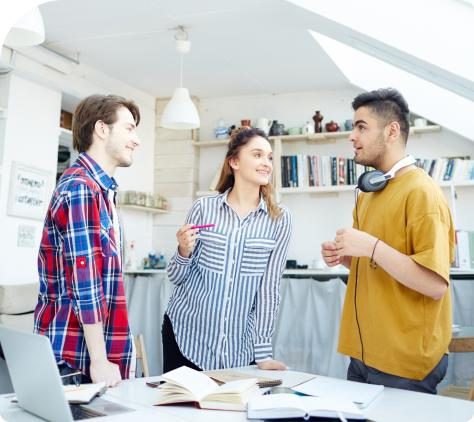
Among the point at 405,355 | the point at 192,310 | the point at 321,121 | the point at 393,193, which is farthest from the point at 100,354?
the point at 321,121

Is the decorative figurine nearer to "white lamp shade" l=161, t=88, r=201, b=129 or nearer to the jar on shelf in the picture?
"white lamp shade" l=161, t=88, r=201, b=129

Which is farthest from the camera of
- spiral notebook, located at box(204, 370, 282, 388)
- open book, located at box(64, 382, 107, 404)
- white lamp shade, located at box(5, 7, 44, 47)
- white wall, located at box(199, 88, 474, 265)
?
white wall, located at box(199, 88, 474, 265)

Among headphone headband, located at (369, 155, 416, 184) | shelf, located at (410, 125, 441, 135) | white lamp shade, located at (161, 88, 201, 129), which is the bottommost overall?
headphone headband, located at (369, 155, 416, 184)

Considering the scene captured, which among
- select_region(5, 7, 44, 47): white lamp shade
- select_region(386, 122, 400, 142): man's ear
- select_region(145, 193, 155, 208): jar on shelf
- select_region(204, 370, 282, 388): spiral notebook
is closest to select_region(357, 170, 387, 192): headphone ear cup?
select_region(386, 122, 400, 142): man's ear

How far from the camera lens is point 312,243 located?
4.68m

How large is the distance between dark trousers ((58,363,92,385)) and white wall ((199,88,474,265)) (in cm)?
354

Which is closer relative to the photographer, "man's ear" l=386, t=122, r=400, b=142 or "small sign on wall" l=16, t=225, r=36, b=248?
"man's ear" l=386, t=122, r=400, b=142

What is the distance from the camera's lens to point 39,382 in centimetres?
92

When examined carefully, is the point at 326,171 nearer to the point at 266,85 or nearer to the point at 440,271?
the point at 266,85

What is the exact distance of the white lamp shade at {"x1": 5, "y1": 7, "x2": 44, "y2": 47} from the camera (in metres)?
2.32

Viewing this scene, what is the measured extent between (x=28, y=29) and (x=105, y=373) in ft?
6.00

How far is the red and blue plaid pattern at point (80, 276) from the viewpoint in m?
1.23

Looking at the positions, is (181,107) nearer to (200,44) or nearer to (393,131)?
(200,44)

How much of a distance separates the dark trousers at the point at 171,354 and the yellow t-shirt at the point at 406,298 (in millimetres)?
572
